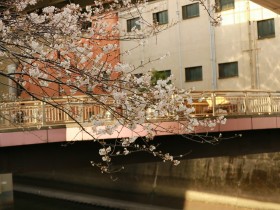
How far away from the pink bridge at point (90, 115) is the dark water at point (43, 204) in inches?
387

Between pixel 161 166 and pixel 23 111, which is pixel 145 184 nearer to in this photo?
pixel 161 166

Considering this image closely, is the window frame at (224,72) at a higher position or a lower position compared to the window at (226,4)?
lower

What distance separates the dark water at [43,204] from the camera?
23.3 metres

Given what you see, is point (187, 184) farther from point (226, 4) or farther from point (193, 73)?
point (226, 4)

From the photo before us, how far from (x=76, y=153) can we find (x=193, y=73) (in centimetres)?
1392

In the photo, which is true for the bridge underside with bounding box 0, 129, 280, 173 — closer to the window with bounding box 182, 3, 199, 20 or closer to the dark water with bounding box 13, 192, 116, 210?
the dark water with bounding box 13, 192, 116, 210

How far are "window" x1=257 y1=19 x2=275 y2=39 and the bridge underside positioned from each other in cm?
904

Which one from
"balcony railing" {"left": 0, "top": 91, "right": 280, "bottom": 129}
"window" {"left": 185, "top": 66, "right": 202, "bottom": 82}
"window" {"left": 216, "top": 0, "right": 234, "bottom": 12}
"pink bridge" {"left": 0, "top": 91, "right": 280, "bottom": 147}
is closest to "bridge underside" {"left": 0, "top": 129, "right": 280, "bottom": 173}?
"pink bridge" {"left": 0, "top": 91, "right": 280, "bottom": 147}

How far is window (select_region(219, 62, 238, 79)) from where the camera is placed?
23642mm

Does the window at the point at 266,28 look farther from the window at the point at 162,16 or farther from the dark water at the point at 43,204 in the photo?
the dark water at the point at 43,204

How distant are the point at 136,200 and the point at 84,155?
993 cm

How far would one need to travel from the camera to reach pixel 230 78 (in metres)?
24.0

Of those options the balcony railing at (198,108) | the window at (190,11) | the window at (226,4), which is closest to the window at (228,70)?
the window at (226,4)

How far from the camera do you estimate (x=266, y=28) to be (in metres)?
22.5
